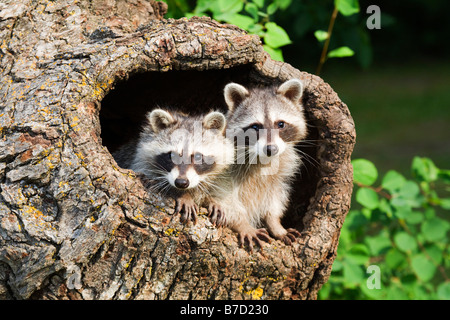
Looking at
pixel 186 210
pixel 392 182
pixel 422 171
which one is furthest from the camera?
pixel 422 171

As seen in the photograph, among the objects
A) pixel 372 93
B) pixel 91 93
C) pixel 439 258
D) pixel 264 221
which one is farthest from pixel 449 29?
pixel 91 93

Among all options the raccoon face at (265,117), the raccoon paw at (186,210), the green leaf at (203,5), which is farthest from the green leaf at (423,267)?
the green leaf at (203,5)

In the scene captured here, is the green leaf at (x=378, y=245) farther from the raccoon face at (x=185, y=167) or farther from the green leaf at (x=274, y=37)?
the green leaf at (x=274, y=37)

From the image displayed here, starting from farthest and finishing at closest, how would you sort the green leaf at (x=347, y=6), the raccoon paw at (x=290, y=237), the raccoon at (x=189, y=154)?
the green leaf at (x=347, y=6) < the raccoon paw at (x=290, y=237) < the raccoon at (x=189, y=154)

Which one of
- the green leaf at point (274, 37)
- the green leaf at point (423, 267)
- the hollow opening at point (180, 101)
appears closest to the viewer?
the green leaf at point (274, 37)

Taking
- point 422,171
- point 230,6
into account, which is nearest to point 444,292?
point 422,171

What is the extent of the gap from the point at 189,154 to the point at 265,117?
691mm

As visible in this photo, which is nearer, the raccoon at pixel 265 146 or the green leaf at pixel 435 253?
the raccoon at pixel 265 146

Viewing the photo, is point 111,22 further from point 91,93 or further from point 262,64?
point 262,64

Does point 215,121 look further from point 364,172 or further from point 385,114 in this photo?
point 385,114

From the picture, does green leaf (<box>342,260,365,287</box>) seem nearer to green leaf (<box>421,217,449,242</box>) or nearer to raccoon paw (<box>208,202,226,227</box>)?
green leaf (<box>421,217,449,242</box>)

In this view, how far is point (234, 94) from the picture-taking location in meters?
4.59

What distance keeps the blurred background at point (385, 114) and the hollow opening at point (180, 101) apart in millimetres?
454

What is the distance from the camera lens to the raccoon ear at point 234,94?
4.49 meters
